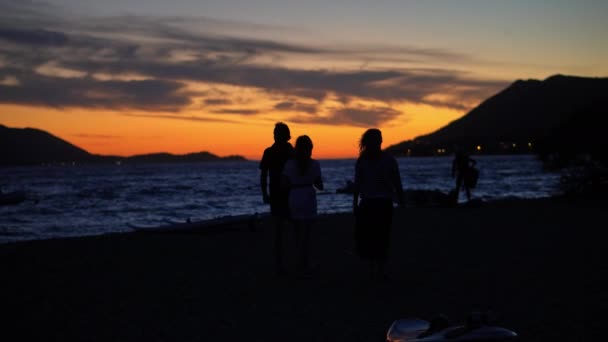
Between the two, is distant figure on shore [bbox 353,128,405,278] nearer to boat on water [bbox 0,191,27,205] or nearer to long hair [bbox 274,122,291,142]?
long hair [bbox 274,122,291,142]

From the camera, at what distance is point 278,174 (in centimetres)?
801

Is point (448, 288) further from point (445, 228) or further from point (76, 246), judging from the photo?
point (76, 246)

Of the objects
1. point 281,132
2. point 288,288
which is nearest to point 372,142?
point 281,132

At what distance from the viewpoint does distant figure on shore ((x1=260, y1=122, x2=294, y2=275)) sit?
7.87 meters

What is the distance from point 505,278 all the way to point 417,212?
1027 cm

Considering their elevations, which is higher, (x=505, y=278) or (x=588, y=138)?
(x=588, y=138)

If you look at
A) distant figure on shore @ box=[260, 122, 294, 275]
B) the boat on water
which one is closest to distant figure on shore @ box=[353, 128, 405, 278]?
Result: distant figure on shore @ box=[260, 122, 294, 275]

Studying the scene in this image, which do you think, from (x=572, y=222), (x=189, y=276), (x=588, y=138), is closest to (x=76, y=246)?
(x=189, y=276)

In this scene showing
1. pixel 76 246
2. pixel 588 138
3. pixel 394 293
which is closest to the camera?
pixel 394 293

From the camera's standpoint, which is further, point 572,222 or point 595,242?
point 572,222

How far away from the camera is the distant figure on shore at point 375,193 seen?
725 cm

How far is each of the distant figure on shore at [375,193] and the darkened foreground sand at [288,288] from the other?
619 mm

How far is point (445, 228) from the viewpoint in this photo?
13344mm

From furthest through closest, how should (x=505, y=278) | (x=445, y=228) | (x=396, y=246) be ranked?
(x=445, y=228) → (x=396, y=246) → (x=505, y=278)
